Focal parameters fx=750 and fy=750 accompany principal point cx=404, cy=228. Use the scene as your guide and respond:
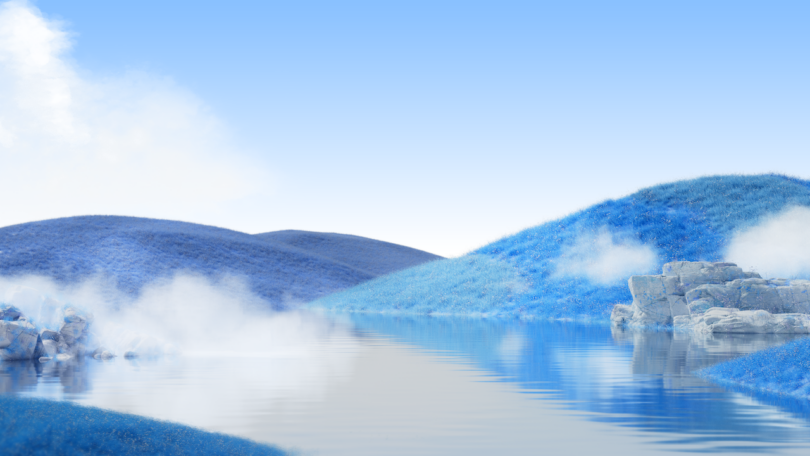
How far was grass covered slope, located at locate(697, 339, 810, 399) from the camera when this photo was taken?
50.5 feet

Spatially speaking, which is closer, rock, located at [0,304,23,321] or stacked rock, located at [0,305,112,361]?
stacked rock, located at [0,305,112,361]

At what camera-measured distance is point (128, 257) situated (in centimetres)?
9769

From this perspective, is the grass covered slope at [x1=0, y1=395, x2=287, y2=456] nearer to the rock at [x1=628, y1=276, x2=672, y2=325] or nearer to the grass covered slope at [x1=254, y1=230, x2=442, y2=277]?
the rock at [x1=628, y1=276, x2=672, y2=325]

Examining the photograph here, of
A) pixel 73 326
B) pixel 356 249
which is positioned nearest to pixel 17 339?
pixel 73 326

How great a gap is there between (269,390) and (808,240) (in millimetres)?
60800

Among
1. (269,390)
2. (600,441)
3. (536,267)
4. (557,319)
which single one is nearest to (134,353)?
(269,390)

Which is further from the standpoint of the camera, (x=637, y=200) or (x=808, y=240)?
(x=637, y=200)

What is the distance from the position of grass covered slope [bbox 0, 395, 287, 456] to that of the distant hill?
74132mm

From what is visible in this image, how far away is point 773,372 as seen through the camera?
53.4ft

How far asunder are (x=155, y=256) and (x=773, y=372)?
3729 inches

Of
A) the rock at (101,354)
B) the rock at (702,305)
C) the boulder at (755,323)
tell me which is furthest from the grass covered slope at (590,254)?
the rock at (101,354)

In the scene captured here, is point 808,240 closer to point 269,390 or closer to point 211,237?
point 269,390

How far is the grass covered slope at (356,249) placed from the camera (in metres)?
150

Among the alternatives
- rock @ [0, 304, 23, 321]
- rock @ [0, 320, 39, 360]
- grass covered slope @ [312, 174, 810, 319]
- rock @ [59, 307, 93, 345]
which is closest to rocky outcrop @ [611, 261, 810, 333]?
grass covered slope @ [312, 174, 810, 319]
